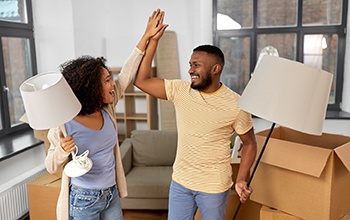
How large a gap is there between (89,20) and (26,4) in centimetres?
72

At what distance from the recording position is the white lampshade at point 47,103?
105cm

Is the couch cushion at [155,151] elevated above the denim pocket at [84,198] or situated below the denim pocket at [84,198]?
below

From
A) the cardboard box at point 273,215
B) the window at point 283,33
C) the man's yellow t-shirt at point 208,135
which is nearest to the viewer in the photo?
the man's yellow t-shirt at point 208,135

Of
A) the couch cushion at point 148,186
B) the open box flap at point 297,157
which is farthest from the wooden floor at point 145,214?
the open box flap at point 297,157

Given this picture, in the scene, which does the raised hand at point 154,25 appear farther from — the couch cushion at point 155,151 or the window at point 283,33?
the window at point 283,33

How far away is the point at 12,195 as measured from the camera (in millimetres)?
2631

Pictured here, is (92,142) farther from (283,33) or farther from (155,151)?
(283,33)

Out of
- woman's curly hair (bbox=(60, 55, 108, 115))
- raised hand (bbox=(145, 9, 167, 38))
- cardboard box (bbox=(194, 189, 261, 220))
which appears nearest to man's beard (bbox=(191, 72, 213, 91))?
raised hand (bbox=(145, 9, 167, 38))

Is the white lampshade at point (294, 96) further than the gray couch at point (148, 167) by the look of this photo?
No

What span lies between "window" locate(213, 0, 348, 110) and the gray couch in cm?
134

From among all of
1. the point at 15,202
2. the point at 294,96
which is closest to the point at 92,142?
the point at 294,96

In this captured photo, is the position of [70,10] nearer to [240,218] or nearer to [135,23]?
[135,23]

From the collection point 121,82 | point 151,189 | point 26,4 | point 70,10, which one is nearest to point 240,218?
point 151,189

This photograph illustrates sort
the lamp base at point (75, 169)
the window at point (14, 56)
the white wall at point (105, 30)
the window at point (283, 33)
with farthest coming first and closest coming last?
the window at point (283, 33) → the white wall at point (105, 30) → the window at point (14, 56) → the lamp base at point (75, 169)
